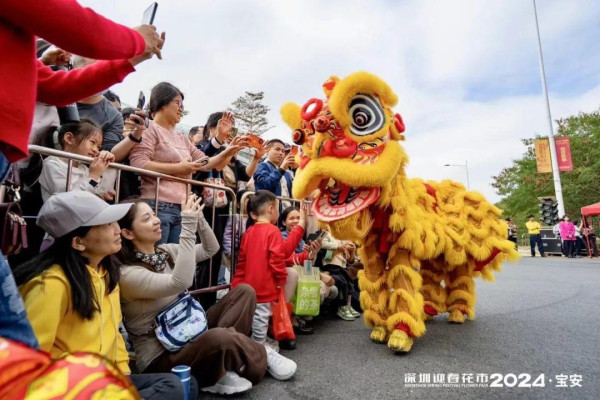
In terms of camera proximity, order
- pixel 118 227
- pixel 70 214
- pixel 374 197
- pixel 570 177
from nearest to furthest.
Answer: pixel 70 214 → pixel 118 227 → pixel 374 197 → pixel 570 177

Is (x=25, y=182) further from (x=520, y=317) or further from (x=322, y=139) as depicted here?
(x=520, y=317)

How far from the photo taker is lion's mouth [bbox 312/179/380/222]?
2582mm

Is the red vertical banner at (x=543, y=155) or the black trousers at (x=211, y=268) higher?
the red vertical banner at (x=543, y=155)

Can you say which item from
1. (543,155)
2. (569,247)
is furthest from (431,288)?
(543,155)

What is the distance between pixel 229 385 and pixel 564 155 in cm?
1997

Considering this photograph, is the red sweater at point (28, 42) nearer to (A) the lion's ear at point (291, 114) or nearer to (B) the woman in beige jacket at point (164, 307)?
(B) the woman in beige jacket at point (164, 307)

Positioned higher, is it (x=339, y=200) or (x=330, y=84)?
(x=330, y=84)

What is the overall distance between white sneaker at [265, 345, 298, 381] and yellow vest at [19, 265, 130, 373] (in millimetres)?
880

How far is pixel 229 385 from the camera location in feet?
6.56

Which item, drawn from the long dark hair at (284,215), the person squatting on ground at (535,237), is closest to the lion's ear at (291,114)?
the long dark hair at (284,215)

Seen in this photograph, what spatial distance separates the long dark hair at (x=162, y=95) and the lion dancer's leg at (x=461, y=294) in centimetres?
288

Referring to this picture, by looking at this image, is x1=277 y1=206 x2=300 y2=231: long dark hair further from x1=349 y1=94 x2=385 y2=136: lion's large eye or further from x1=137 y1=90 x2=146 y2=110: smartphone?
x1=137 y1=90 x2=146 y2=110: smartphone

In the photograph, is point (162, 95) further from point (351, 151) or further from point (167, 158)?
point (351, 151)

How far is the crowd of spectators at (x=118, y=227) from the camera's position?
1.04 meters
